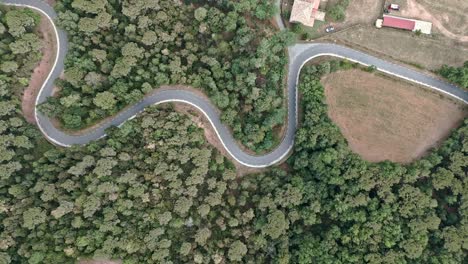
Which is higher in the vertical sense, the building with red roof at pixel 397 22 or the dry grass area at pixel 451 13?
the dry grass area at pixel 451 13

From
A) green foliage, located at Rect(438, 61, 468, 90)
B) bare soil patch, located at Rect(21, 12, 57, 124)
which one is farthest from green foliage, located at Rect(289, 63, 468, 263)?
bare soil patch, located at Rect(21, 12, 57, 124)

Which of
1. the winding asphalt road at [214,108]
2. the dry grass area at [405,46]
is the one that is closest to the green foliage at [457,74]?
the winding asphalt road at [214,108]

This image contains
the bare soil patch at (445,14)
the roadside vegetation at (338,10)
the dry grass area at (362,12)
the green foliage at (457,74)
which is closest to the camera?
the green foliage at (457,74)

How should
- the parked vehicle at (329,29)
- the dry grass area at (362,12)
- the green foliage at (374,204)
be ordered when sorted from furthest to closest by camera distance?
the dry grass area at (362,12) → the parked vehicle at (329,29) → the green foliage at (374,204)

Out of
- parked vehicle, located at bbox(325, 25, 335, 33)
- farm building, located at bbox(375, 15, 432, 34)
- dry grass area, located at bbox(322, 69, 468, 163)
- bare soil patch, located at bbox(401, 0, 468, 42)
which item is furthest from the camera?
parked vehicle, located at bbox(325, 25, 335, 33)

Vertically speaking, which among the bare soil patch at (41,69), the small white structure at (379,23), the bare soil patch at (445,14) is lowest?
the bare soil patch at (41,69)

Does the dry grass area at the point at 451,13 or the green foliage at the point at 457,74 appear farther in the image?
the dry grass area at the point at 451,13

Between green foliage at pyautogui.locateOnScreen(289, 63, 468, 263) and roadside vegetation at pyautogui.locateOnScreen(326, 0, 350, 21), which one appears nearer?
green foliage at pyautogui.locateOnScreen(289, 63, 468, 263)

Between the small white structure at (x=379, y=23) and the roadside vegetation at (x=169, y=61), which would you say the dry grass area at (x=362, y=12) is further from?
the roadside vegetation at (x=169, y=61)

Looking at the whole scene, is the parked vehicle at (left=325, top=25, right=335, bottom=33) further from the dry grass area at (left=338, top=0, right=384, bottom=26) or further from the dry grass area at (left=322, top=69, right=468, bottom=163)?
the dry grass area at (left=322, top=69, right=468, bottom=163)
